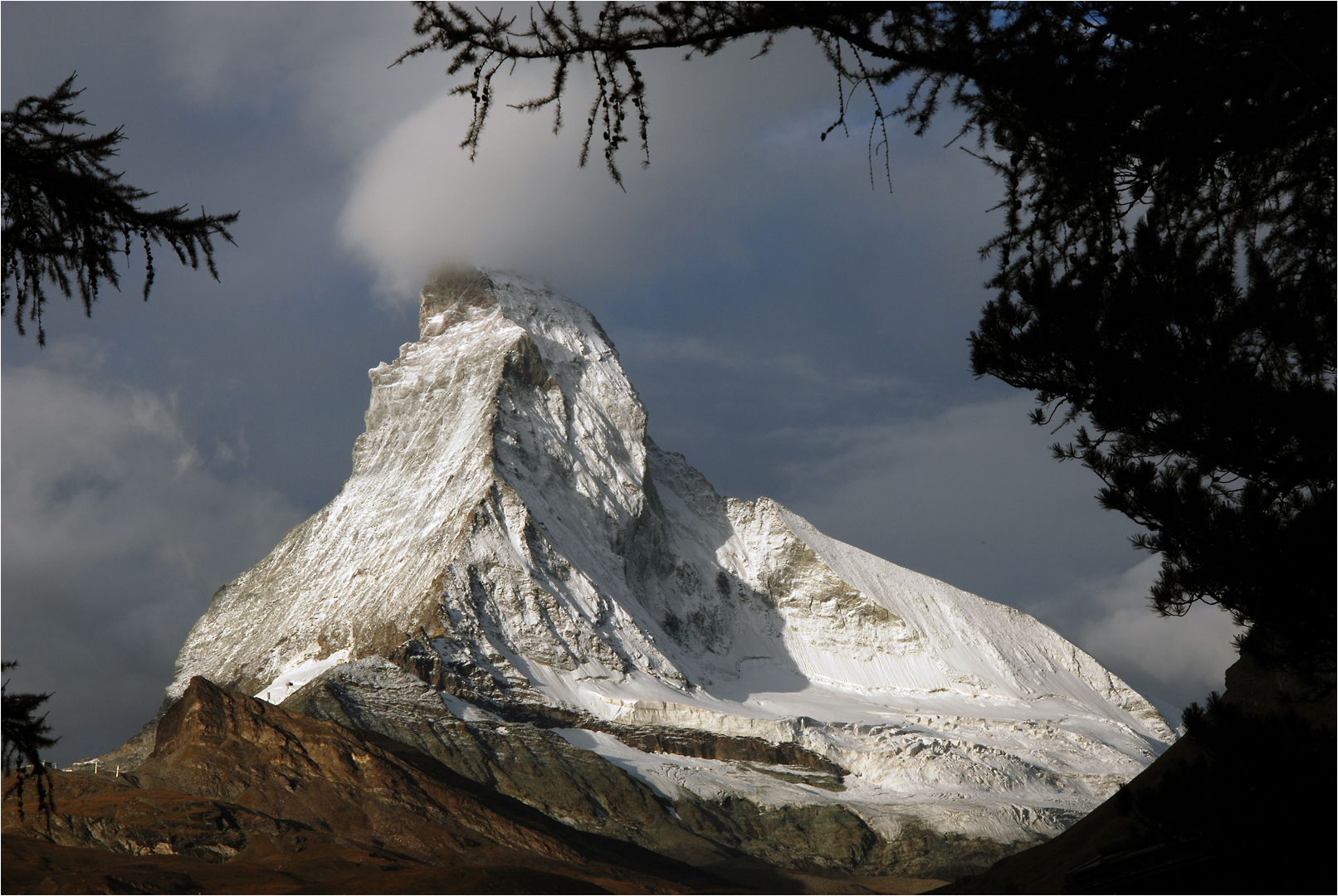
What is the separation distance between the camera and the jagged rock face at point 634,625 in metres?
107

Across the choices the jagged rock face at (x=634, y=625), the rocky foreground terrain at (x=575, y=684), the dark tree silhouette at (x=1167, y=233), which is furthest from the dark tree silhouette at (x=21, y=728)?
the jagged rock face at (x=634, y=625)

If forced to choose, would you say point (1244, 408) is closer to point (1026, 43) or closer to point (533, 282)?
point (1026, 43)

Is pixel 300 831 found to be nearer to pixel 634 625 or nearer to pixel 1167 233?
pixel 1167 233

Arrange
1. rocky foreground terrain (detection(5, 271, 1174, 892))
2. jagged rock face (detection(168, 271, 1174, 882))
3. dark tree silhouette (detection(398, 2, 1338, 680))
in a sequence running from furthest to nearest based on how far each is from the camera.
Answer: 1. jagged rock face (detection(168, 271, 1174, 882))
2. rocky foreground terrain (detection(5, 271, 1174, 892))
3. dark tree silhouette (detection(398, 2, 1338, 680))

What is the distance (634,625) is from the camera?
129875 mm

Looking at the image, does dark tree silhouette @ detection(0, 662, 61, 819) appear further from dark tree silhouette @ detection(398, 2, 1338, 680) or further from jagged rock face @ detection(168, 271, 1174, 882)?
jagged rock face @ detection(168, 271, 1174, 882)

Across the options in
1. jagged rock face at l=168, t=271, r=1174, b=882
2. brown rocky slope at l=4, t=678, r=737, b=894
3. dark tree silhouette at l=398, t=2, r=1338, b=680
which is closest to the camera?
dark tree silhouette at l=398, t=2, r=1338, b=680

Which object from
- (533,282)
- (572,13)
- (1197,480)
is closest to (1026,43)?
(572,13)

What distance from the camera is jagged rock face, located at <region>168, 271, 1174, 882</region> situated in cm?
10706

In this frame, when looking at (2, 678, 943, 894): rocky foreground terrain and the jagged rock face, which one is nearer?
(2, 678, 943, 894): rocky foreground terrain

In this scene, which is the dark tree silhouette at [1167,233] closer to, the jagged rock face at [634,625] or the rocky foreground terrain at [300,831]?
the rocky foreground terrain at [300,831]

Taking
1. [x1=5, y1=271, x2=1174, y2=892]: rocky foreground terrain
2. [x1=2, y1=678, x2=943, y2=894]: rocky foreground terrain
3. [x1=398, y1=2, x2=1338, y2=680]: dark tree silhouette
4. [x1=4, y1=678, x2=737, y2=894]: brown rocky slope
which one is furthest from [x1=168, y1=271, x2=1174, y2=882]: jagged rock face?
[x1=398, y1=2, x2=1338, y2=680]: dark tree silhouette

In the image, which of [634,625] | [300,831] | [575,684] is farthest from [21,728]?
[634,625]

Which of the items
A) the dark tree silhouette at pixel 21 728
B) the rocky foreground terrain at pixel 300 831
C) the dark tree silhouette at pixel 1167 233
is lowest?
→ the rocky foreground terrain at pixel 300 831
